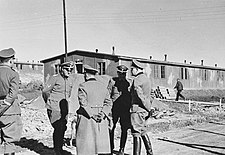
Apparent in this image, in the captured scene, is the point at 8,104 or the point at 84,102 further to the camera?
the point at 8,104

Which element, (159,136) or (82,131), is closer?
(82,131)

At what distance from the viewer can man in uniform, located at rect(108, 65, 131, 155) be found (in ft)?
23.8

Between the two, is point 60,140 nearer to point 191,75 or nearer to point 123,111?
point 123,111

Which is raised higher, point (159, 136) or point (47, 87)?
point (47, 87)

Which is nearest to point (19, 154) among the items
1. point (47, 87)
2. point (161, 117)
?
point (47, 87)

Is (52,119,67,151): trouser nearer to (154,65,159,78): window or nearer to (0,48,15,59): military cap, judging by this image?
(0,48,15,59): military cap

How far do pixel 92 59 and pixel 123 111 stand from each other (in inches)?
918

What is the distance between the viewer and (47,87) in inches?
274

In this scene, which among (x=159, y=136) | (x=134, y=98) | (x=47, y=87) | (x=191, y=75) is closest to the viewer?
(x=134, y=98)

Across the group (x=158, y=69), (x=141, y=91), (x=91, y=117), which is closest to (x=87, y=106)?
(x=91, y=117)

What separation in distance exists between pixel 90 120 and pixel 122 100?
2089 mm

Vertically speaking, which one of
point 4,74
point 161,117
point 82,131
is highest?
point 4,74

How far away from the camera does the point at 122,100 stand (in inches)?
290

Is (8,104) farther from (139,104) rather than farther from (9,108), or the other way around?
(139,104)
